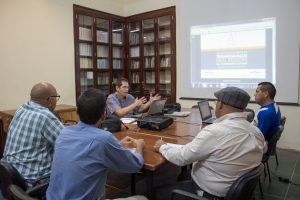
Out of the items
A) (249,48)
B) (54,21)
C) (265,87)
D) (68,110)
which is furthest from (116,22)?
(265,87)

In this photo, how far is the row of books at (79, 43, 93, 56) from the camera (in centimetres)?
519

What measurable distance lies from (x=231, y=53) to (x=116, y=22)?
2759 mm

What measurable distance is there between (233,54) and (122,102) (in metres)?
2.33

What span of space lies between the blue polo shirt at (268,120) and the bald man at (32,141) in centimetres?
200

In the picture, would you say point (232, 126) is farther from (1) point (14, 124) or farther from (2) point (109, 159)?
(1) point (14, 124)

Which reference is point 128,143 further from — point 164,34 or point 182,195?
point 164,34

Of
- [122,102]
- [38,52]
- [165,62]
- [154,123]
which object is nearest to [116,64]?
[165,62]

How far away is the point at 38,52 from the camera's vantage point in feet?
14.7

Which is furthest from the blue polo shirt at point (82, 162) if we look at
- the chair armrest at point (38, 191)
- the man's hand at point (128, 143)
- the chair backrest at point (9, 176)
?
the man's hand at point (128, 143)

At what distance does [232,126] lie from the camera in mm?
1498

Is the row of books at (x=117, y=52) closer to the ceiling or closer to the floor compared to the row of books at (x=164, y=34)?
closer to the floor

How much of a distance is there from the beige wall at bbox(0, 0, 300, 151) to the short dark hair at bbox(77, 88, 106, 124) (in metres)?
3.41

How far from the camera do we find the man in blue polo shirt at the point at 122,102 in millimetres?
3216

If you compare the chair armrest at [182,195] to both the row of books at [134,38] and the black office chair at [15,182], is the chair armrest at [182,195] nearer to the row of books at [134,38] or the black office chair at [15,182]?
the black office chair at [15,182]
